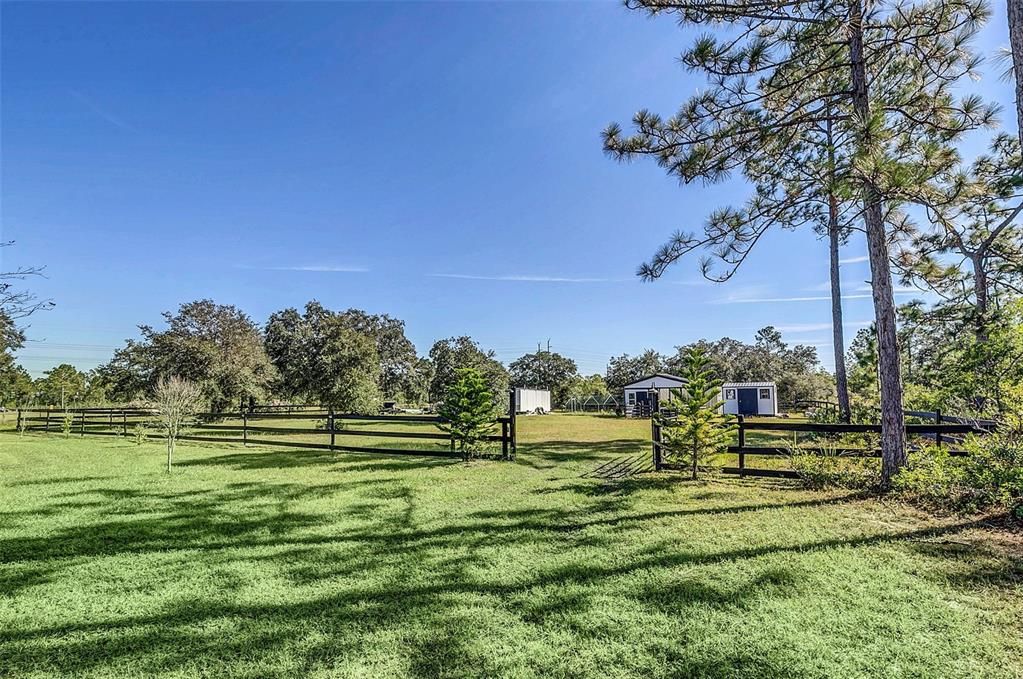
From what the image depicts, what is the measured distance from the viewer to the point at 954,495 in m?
4.84

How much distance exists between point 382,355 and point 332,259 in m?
19.2

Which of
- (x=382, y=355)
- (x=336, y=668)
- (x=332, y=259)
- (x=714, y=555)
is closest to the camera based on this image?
(x=336, y=668)

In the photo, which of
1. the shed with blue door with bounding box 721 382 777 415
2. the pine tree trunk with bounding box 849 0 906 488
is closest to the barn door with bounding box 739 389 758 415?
the shed with blue door with bounding box 721 382 777 415

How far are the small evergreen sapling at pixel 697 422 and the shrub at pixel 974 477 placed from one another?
84.1 inches

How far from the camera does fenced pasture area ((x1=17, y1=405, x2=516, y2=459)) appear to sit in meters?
9.89

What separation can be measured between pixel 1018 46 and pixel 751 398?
29.8 m

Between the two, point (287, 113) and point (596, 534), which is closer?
point (596, 534)

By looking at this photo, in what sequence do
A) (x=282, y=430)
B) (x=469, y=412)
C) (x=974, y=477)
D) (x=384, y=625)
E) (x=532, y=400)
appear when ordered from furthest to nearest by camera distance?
(x=532, y=400)
(x=282, y=430)
(x=469, y=412)
(x=974, y=477)
(x=384, y=625)

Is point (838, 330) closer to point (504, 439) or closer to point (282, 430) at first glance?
point (504, 439)

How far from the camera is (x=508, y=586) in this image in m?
3.13

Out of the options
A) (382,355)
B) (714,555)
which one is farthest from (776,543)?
(382,355)

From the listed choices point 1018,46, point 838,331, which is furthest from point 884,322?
point 838,331

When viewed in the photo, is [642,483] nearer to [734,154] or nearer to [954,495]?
[954,495]

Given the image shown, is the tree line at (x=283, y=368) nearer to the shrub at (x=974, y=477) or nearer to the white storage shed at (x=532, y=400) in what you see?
the white storage shed at (x=532, y=400)
